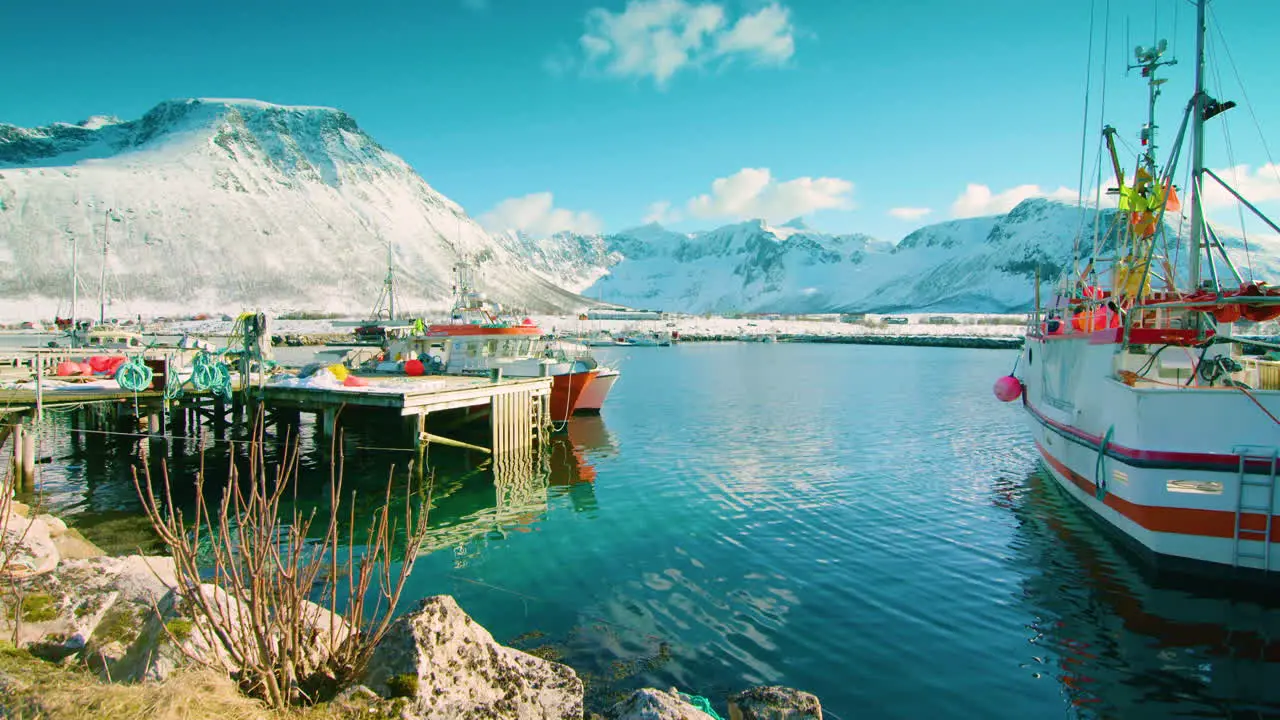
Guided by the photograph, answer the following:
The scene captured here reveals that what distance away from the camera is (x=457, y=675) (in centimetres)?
665

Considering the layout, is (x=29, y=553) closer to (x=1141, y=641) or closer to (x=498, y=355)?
(x=1141, y=641)

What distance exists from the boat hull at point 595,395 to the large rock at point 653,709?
2817 cm

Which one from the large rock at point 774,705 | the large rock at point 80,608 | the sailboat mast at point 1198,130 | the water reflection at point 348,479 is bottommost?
the water reflection at point 348,479

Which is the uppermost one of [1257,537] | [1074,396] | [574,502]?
[1074,396]

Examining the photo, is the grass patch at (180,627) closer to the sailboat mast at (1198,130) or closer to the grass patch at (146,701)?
the grass patch at (146,701)

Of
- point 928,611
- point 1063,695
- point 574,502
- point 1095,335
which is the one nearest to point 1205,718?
point 1063,695

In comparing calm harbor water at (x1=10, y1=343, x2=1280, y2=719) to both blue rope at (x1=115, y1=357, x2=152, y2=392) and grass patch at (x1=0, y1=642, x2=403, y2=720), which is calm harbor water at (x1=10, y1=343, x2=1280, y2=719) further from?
grass patch at (x1=0, y1=642, x2=403, y2=720)

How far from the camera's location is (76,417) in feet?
88.4

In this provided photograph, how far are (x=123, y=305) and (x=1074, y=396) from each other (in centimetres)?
16738

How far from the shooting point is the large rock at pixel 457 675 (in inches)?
249

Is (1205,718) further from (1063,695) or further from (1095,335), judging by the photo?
(1095,335)

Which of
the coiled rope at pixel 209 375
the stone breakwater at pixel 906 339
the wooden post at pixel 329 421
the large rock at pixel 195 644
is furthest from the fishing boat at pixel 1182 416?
the stone breakwater at pixel 906 339

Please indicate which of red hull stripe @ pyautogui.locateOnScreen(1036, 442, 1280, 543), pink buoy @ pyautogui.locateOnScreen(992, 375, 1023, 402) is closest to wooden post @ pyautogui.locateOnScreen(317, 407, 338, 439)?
red hull stripe @ pyautogui.locateOnScreen(1036, 442, 1280, 543)

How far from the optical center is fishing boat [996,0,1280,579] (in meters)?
12.0
